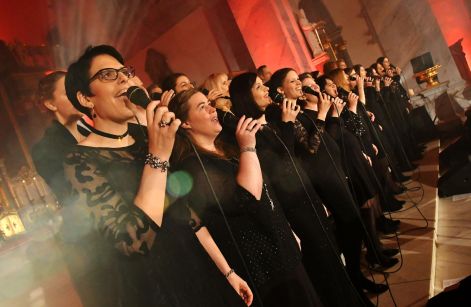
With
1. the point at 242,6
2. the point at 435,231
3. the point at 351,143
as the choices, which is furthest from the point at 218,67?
the point at 435,231

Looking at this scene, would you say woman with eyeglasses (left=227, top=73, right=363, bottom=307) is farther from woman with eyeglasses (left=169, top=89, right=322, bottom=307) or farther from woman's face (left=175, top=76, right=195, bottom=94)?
woman's face (left=175, top=76, right=195, bottom=94)

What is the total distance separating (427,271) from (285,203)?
1383 mm

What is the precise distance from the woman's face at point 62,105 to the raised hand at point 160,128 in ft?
3.96

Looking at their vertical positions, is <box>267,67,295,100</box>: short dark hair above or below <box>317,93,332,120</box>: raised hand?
above

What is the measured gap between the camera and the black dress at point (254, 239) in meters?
1.96

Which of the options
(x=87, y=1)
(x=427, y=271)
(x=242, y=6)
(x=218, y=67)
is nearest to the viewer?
(x=427, y=271)

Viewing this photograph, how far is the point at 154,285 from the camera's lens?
1.31m

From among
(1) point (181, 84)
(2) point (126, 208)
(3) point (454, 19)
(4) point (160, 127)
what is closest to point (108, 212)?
(2) point (126, 208)

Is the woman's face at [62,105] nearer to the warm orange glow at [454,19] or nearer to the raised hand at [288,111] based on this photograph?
the raised hand at [288,111]

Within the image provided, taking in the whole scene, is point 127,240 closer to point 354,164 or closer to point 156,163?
point 156,163

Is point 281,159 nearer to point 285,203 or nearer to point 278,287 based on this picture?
point 285,203

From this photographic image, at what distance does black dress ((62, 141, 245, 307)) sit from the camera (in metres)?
1.24

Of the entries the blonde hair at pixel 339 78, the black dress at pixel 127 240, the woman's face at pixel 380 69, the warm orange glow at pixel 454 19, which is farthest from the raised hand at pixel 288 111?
the warm orange glow at pixel 454 19

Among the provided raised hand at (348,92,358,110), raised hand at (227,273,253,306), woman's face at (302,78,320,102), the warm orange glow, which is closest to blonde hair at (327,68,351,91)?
raised hand at (348,92,358,110)
